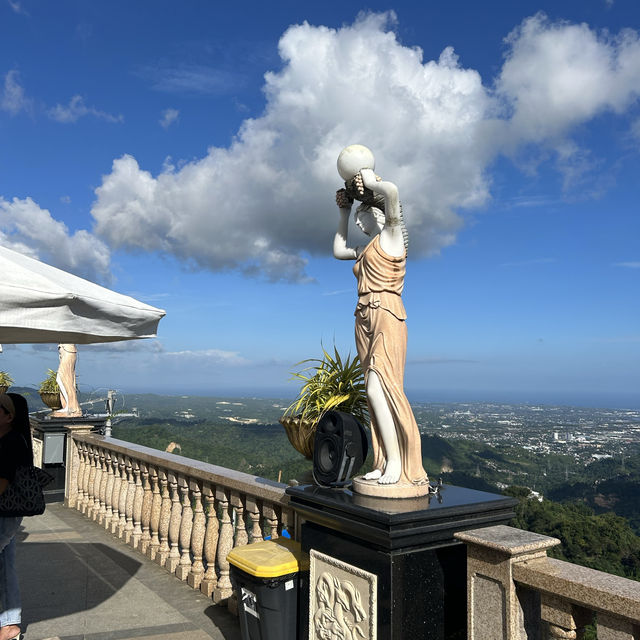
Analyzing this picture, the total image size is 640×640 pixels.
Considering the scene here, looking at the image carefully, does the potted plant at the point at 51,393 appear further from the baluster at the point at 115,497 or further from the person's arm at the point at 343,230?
the person's arm at the point at 343,230

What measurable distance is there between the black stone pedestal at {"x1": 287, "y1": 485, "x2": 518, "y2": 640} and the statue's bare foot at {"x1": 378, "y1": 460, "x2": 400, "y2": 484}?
13 centimetres

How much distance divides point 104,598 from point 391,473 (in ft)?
10.4

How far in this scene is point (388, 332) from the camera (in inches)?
137

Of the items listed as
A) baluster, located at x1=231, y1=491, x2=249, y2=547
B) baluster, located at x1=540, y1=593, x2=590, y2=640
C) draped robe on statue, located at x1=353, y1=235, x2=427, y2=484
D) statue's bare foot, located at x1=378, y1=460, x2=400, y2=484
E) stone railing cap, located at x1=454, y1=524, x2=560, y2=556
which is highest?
draped robe on statue, located at x1=353, y1=235, x2=427, y2=484

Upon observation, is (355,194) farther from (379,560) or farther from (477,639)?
(477,639)

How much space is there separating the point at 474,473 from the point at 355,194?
91.3 feet

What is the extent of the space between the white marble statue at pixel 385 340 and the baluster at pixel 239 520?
172cm

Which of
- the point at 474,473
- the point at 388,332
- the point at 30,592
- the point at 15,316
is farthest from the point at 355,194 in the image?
the point at 474,473

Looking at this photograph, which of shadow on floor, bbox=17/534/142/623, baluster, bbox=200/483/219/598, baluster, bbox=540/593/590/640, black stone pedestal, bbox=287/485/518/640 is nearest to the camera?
baluster, bbox=540/593/590/640

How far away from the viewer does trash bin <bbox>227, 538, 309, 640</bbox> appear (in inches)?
140

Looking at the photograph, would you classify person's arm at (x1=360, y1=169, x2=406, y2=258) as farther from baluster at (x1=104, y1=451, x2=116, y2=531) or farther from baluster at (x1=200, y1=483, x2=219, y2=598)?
baluster at (x1=104, y1=451, x2=116, y2=531)

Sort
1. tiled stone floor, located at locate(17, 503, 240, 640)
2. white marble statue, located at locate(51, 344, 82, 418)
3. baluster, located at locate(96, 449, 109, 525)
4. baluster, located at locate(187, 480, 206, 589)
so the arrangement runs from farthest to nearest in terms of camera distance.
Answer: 1. white marble statue, located at locate(51, 344, 82, 418)
2. baluster, located at locate(96, 449, 109, 525)
3. baluster, located at locate(187, 480, 206, 589)
4. tiled stone floor, located at locate(17, 503, 240, 640)

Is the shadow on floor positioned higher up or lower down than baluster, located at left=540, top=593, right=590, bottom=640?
lower down

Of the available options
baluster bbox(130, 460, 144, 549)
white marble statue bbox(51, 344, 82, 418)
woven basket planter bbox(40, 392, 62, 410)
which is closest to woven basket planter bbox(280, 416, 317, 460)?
baluster bbox(130, 460, 144, 549)
